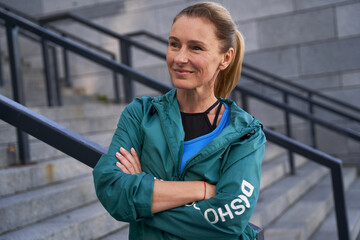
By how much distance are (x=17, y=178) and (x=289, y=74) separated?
4.60 meters

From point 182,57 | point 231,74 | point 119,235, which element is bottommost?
point 119,235

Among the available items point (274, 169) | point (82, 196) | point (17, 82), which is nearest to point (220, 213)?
point (82, 196)

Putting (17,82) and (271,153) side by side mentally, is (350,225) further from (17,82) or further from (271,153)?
(17,82)

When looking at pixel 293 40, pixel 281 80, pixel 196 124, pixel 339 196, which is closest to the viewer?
pixel 196 124

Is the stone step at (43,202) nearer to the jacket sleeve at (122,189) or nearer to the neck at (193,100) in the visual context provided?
the jacket sleeve at (122,189)

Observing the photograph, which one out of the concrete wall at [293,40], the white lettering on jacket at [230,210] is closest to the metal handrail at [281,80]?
the concrete wall at [293,40]

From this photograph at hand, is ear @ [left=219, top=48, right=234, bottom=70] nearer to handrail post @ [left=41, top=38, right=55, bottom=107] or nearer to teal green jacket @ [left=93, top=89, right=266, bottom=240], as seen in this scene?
teal green jacket @ [left=93, top=89, right=266, bottom=240]

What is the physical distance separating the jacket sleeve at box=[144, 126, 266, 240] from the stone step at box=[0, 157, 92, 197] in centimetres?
153

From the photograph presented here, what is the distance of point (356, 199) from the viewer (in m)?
4.41

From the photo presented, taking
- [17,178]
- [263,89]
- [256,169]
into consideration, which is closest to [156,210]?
[256,169]

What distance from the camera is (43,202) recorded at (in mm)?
2486

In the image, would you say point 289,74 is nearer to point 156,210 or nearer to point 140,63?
point 140,63

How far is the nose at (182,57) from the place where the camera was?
4.72ft

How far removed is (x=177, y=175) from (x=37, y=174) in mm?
1659
